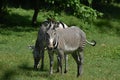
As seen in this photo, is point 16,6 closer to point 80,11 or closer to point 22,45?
point 80,11

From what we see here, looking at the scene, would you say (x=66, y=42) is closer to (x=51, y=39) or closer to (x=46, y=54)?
(x=51, y=39)

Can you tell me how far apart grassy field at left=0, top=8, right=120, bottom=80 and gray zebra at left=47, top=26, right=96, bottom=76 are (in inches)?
28.8

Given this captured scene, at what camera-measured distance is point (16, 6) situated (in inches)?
1486

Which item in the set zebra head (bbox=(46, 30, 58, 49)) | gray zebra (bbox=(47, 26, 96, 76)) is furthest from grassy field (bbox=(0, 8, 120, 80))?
zebra head (bbox=(46, 30, 58, 49))

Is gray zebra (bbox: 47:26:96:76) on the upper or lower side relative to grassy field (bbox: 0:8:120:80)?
upper

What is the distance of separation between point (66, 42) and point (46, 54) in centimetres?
688

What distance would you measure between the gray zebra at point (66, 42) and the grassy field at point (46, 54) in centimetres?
73

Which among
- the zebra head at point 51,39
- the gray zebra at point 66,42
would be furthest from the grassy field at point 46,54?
the zebra head at point 51,39

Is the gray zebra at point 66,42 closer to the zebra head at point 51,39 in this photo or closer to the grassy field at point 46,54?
the zebra head at point 51,39

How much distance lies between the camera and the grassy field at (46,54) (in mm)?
14906

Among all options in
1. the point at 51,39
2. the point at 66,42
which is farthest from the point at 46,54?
the point at 51,39

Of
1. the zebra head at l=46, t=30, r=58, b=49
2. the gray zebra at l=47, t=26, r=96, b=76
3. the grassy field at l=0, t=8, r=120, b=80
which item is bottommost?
the grassy field at l=0, t=8, r=120, b=80

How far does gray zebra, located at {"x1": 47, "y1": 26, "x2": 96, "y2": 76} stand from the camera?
1323 cm

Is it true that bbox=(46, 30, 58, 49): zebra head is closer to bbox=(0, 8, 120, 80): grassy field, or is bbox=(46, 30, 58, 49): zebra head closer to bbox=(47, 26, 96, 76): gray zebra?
bbox=(47, 26, 96, 76): gray zebra
